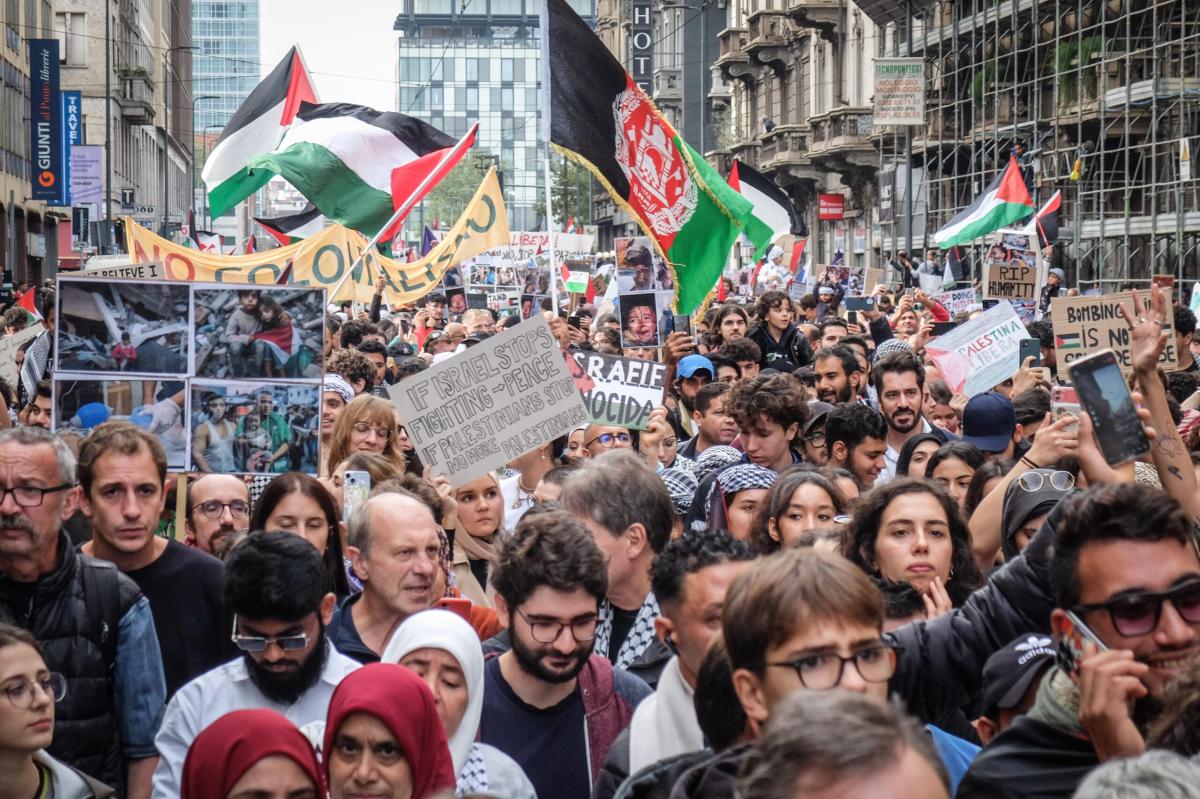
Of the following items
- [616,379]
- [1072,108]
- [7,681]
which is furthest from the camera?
[1072,108]

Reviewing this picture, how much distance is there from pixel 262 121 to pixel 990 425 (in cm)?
1121

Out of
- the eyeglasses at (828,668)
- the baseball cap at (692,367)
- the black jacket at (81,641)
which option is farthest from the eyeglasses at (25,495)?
the baseball cap at (692,367)

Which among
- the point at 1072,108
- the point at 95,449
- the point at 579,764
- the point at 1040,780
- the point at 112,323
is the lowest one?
the point at 579,764

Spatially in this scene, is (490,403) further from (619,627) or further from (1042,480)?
(1042,480)

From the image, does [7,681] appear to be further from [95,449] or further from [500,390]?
[500,390]

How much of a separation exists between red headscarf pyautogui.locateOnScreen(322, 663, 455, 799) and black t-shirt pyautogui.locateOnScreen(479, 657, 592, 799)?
0.62 m

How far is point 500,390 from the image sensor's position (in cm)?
721

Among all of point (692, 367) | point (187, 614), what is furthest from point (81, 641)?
point (692, 367)

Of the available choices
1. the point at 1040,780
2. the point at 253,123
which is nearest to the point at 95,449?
the point at 1040,780

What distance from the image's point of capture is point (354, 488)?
6785 mm

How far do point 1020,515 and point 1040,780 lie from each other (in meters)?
2.40

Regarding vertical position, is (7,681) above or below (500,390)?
below

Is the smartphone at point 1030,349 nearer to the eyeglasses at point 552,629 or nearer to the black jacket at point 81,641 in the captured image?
the eyeglasses at point 552,629

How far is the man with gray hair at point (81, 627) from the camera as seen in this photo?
4707 mm
